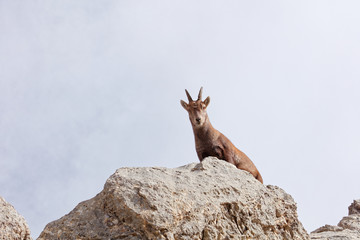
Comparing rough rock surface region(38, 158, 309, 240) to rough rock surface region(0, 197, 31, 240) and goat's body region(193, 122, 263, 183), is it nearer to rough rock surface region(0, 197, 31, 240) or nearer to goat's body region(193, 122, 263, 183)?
rough rock surface region(0, 197, 31, 240)

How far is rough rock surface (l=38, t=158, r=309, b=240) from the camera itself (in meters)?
5.77

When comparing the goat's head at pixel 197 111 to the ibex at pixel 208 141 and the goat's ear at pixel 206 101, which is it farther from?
the goat's ear at pixel 206 101

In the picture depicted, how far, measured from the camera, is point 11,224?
24.3 ft

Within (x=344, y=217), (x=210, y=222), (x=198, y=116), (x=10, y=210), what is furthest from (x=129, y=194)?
(x=344, y=217)

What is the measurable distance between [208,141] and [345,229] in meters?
3.62

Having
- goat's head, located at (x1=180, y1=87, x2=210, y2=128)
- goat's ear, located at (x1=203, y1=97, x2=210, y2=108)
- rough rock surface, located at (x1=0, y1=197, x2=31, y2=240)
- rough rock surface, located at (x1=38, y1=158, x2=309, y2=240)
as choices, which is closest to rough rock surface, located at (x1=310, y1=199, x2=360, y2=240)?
rough rock surface, located at (x1=38, y1=158, x2=309, y2=240)

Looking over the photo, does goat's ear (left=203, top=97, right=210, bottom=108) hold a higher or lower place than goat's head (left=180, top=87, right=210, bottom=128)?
higher

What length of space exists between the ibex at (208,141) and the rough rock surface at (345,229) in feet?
7.00

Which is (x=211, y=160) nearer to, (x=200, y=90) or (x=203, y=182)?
(x=203, y=182)

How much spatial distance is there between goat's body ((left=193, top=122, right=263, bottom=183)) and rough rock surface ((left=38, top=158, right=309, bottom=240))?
3.58 metres

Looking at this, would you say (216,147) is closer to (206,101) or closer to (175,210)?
(206,101)

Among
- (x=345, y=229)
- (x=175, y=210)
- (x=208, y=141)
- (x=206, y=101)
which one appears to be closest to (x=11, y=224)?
(x=175, y=210)

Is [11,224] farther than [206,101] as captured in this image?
No

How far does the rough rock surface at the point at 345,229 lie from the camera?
31.1ft
